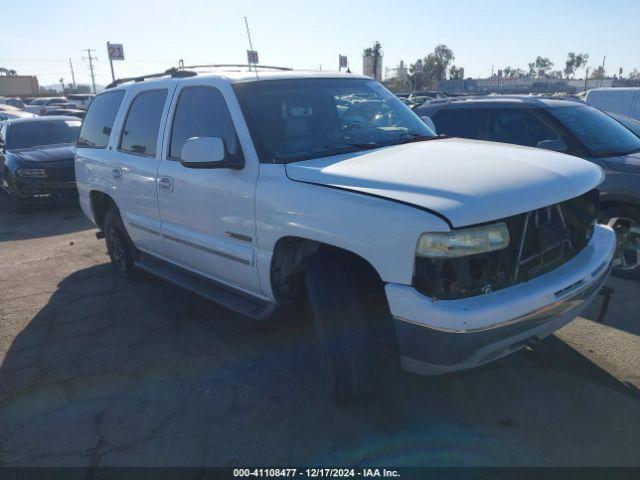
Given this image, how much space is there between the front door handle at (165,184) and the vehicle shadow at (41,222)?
462 cm

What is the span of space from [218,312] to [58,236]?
4374 millimetres

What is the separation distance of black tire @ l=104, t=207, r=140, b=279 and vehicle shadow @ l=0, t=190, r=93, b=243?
9.59ft

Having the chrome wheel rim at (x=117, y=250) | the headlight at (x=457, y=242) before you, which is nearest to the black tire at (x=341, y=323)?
the headlight at (x=457, y=242)

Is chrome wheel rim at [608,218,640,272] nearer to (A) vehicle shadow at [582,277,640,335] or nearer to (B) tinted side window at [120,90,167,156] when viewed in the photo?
(A) vehicle shadow at [582,277,640,335]

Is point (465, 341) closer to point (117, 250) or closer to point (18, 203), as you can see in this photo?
point (117, 250)

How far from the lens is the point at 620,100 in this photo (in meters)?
9.40

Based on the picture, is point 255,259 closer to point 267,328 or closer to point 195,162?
point 195,162

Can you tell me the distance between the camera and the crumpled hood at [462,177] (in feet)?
7.55

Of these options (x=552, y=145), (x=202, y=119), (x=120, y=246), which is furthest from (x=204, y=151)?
(x=552, y=145)

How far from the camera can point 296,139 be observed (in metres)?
3.28

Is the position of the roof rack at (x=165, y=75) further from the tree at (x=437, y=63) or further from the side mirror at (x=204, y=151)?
the tree at (x=437, y=63)

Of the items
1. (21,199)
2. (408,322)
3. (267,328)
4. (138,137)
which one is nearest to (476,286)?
(408,322)

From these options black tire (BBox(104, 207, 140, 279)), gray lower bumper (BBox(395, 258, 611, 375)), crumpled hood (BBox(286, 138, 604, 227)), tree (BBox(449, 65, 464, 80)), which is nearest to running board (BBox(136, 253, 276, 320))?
black tire (BBox(104, 207, 140, 279))

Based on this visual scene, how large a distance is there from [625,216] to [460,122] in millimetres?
2080
